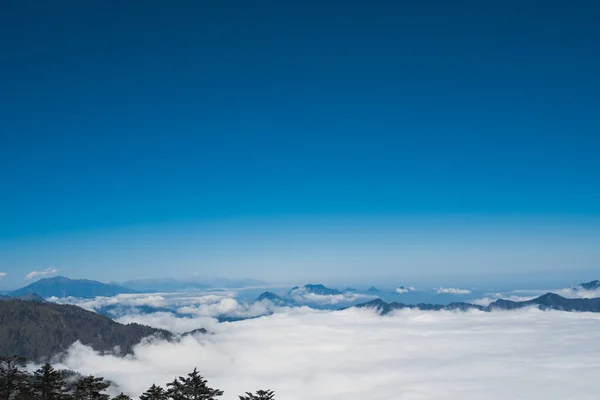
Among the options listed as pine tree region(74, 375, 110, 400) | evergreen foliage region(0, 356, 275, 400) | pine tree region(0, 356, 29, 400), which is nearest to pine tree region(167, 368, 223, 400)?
evergreen foliage region(0, 356, 275, 400)

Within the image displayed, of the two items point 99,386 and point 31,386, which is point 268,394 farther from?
point 31,386

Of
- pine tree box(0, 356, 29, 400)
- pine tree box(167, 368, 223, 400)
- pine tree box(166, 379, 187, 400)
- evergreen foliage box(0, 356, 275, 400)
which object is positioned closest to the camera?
evergreen foliage box(0, 356, 275, 400)

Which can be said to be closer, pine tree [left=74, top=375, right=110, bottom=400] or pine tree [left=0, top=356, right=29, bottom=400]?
pine tree [left=74, top=375, right=110, bottom=400]

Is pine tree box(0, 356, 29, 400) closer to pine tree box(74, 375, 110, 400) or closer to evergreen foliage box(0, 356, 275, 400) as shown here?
evergreen foliage box(0, 356, 275, 400)

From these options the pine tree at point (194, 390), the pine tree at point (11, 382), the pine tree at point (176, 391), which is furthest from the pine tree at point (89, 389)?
the pine tree at point (11, 382)

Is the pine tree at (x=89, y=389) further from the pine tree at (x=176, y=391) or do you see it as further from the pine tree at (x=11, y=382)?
the pine tree at (x=11, y=382)

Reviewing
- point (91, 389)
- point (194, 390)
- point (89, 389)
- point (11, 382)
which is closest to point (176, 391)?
point (194, 390)

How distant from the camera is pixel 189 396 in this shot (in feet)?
169

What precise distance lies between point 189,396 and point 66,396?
14484mm

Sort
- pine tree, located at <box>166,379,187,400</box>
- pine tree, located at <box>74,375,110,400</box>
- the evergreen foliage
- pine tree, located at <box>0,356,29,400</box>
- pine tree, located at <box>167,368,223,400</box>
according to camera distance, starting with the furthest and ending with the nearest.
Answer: pine tree, located at <box>0,356,29,400</box> < pine tree, located at <box>166,379,187,400</box> < pine tree, located at <box>167,368,223,400</box> < the evergreen foliage < pine tree, located at <box>74,375,110,400</box>

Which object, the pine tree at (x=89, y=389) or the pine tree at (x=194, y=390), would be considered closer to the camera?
the pine tree at (x=89, y=389)

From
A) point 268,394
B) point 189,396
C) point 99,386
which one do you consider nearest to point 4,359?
point 99,386

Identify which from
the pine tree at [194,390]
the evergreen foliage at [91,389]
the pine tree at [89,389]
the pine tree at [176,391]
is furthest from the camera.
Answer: the pine tree at [176,391]

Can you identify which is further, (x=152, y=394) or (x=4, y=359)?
(x=4, y=359)
